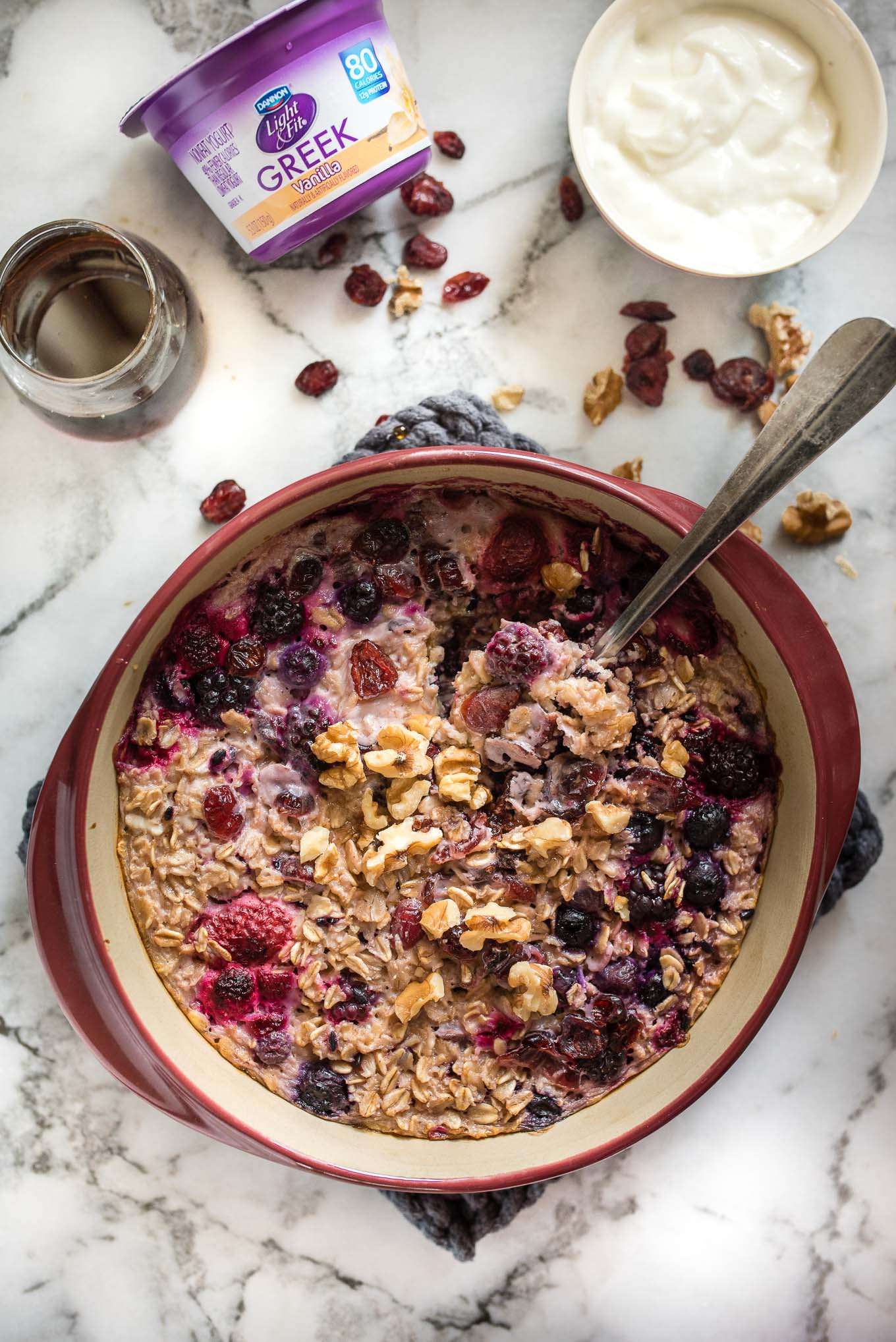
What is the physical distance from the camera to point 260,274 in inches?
64.3

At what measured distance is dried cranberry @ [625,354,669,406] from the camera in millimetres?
1616

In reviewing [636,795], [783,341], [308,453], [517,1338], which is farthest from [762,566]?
[517,1338]

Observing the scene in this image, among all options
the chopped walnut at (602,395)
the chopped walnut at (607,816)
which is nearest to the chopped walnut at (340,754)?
the chopped walnut at (607,816)

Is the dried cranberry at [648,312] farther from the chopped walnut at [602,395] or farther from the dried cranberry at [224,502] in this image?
the dried cranberry at [224,502]

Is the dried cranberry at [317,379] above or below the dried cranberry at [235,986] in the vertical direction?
above

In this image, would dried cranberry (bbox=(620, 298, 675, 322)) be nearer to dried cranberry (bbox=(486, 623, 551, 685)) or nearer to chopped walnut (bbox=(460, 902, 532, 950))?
dried cranberry (bbox=(486, 623, 551, 685))

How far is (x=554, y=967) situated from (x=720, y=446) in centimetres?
89

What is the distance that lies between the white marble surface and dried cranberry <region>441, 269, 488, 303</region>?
24 mm

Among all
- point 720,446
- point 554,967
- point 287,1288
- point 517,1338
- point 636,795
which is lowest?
point 517,1338

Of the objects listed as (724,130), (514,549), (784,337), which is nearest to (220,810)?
(514,549)

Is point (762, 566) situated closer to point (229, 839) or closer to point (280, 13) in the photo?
point (229, 839)

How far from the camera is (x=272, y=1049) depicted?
1427 mm

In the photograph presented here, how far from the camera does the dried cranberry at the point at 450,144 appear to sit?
1613 mm

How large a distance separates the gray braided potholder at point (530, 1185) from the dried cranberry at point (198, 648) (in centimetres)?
37
